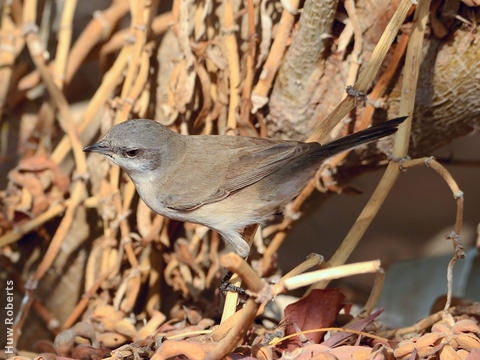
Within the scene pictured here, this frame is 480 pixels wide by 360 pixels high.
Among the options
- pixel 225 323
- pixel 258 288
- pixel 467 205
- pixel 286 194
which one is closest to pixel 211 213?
pixel 286 194

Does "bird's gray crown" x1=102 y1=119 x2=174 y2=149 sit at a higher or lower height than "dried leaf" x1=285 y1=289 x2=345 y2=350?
higher

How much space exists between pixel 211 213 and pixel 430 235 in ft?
6.87

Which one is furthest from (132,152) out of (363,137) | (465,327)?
(465,327)

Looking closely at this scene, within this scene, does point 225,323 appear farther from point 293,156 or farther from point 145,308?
point 145,308

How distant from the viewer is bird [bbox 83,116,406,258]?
1.97 meters

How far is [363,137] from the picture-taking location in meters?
1.62

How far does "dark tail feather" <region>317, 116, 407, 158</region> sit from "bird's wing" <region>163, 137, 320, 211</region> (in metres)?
0.23

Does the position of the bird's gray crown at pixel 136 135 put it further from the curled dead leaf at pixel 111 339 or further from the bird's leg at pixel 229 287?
the curled dead leaf at pixel 111 339

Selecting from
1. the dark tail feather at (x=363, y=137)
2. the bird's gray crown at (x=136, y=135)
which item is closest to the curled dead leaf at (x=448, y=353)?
the dark tail feather at (x=363, y=137)

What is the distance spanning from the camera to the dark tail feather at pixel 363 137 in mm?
1582

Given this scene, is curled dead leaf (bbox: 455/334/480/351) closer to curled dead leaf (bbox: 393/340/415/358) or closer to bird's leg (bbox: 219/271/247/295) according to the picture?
curled dead leaf (bbox: 393/340/415/358)

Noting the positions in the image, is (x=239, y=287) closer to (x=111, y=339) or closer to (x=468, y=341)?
(x=111, y=339)

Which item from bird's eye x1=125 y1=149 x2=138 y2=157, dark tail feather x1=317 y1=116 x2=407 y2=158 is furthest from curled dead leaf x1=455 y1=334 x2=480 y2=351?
bird's eye x1=125 y1=149 x2=138 y2=157

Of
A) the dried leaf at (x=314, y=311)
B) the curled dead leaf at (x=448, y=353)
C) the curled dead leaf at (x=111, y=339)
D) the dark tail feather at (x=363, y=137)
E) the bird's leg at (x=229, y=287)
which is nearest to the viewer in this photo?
the curled dead leaf at (x=448, y=353)
